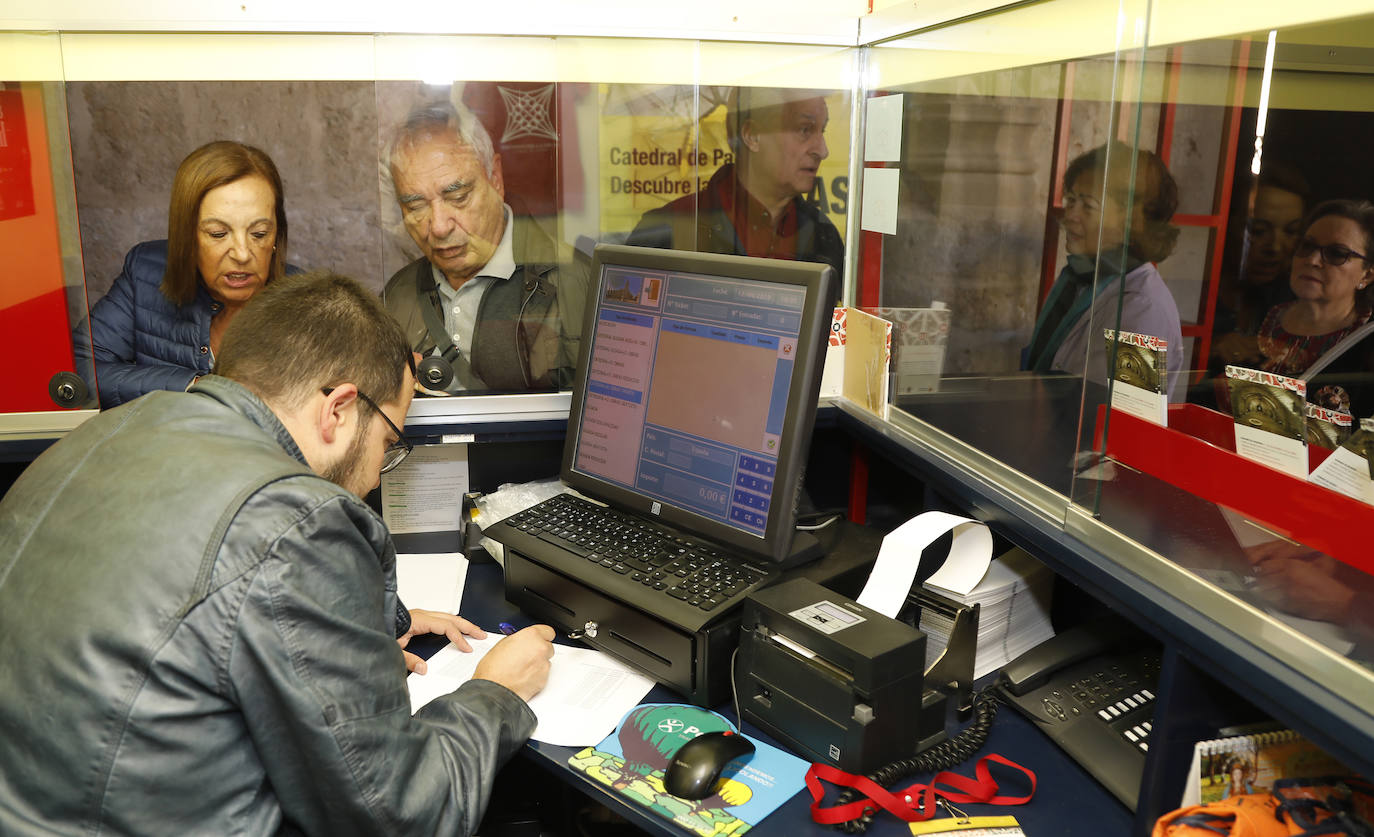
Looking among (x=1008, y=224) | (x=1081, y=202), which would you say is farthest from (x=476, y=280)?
(x=1081, y=202)

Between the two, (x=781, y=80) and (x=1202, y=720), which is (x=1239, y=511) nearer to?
(x=1202, y=720)

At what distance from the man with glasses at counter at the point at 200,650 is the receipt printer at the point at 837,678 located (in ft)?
1.27

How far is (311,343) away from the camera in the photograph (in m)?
1.20

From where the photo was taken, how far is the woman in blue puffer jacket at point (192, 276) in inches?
67.9

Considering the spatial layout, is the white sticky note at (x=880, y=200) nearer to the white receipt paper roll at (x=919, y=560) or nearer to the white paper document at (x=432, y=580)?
the white receipt paper roll at (x=919, y=560)

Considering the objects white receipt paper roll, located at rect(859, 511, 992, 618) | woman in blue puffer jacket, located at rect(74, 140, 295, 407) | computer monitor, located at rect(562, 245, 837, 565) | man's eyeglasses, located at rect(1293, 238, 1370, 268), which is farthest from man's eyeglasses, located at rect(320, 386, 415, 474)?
man's eyeglasses, located at rect(1293, 238, 1370, 268)

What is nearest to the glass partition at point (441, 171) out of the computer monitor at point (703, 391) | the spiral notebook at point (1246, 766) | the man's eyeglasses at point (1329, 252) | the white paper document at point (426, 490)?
the white paper document at point (426, 490)

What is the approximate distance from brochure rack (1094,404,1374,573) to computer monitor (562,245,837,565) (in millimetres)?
421

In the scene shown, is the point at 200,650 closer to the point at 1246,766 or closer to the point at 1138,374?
the point at 1246,766

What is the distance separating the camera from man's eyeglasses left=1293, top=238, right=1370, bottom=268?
1.86 metres

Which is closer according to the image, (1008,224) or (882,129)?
(1008,224)

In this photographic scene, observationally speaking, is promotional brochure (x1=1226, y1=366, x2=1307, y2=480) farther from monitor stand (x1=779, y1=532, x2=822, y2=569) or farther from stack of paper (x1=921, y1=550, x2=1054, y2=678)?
monitor stand (x1=779, y1=532, x2=822, y2=569)

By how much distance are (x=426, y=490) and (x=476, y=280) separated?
1.46ft

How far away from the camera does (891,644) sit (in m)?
1.14
